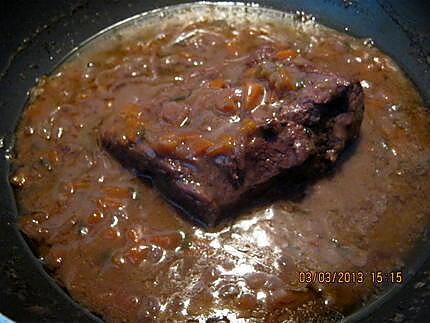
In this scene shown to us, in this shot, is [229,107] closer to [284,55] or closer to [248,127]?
[248,127]

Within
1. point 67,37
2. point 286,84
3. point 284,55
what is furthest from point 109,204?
point 67,37

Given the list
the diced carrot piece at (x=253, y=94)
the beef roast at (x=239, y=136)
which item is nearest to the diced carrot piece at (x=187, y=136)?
the beef roast at (x=239, y=136)

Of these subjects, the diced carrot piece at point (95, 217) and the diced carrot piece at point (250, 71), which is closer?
the diced carrot piece at point (95, 217)

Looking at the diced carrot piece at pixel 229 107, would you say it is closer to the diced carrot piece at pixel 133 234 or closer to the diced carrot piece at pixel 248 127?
the diced carrot piece at pixel 248 127

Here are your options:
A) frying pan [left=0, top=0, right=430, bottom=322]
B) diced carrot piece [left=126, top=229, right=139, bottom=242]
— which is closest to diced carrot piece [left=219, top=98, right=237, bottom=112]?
diced carrot piece [left=126, top=229, right=139, bottom=242]

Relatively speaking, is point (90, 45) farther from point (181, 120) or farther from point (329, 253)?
point (329, 253)

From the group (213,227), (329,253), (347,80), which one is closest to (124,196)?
(213,227)

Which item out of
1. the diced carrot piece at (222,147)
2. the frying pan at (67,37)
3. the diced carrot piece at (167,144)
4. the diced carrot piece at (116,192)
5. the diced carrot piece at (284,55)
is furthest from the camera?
the diced carrot piece at (284,55)
